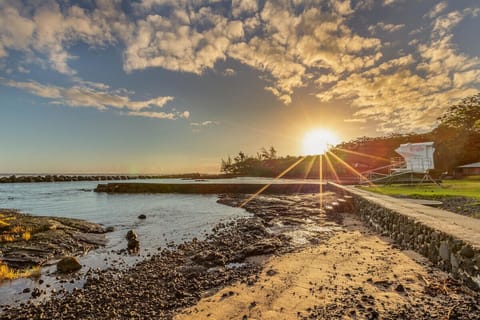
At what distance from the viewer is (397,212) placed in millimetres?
9109

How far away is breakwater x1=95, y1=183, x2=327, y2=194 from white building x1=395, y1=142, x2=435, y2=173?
35.7 feet

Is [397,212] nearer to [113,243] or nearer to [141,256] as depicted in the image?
[141,256]

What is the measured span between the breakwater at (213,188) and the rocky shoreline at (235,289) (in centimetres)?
2689

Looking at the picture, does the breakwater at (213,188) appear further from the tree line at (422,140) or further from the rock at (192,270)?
the rock at (192,270)

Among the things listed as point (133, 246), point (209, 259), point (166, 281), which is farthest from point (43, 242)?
point (209, 259)

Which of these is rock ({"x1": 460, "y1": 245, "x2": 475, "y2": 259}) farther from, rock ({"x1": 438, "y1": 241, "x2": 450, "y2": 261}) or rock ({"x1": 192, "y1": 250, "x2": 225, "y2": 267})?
rock ({"x1": 192, "y1": 250, "x2": 225, "y2": 267})

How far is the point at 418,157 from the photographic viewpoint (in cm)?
2947

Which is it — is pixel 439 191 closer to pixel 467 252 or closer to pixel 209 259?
pixel 467 252

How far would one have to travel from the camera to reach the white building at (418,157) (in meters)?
27.7

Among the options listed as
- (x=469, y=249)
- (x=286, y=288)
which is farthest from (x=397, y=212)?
(x=286, y=288)

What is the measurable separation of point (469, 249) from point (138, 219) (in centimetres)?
1822

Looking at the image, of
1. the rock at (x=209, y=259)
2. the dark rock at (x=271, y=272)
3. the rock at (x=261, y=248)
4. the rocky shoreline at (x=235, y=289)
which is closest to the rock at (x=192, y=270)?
the rocky shoreline at (x=235, y=289)

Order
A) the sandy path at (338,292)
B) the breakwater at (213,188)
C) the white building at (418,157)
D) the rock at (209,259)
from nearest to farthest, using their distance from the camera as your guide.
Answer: the sandy path at (338,292) → the rock at (209,259) → the white building at (418,157) → the breakwater at (213,188)

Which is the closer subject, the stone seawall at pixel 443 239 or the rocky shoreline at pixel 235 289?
the rocky shoreline at pixel 235 289
